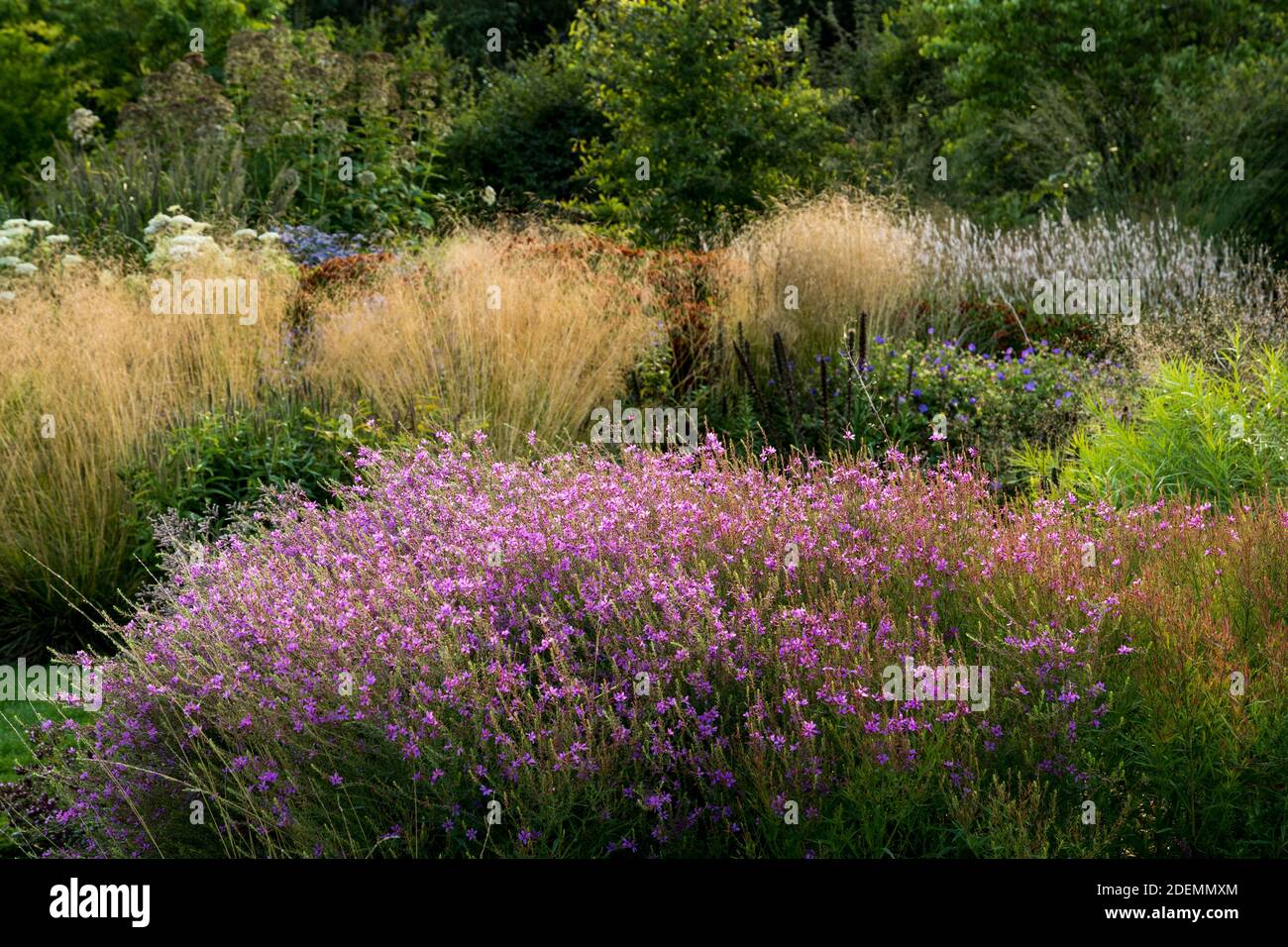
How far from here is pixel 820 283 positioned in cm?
771

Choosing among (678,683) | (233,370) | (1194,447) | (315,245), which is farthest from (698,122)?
(678,683)

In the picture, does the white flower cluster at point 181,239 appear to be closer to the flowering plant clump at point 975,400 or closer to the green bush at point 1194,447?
the flowering plant clump at point 975,400

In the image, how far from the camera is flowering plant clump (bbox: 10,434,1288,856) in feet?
9.48

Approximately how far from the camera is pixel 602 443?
655 cm

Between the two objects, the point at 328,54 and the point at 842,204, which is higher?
the point at 328,54

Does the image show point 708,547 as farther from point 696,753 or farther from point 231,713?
point 231,713

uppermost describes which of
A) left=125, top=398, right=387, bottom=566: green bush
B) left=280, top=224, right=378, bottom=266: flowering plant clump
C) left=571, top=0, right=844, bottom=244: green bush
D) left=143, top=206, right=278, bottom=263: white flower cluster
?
left=571, top=0, right=844, bottom=244: green bush

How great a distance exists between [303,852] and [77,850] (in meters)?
→ 1.01

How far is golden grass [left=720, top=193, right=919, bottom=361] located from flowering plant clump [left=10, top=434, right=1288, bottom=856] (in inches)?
143

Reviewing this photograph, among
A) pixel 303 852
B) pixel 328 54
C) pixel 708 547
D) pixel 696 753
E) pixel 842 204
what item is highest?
pixel 328 54

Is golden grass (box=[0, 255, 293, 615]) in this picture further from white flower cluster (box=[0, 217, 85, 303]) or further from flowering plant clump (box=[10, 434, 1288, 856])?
flowering plant clump (box=[10, 434, 1288, 856])

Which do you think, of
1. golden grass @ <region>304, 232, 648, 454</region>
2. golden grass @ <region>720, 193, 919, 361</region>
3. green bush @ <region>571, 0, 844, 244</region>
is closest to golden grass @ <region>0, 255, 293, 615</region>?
golden grass @ <region>304, 232, 648, 454</region>

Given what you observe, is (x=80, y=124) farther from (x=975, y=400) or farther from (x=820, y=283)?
(x=975, y=400)

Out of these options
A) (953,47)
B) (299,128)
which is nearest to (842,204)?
(299,128)
